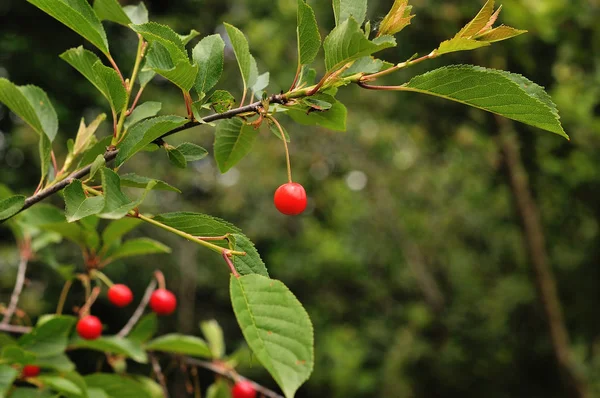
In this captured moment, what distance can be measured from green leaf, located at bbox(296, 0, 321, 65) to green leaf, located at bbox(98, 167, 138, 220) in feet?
0.92

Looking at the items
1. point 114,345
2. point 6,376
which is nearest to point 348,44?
point 6,376

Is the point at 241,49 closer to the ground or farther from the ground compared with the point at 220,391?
farther from the ground

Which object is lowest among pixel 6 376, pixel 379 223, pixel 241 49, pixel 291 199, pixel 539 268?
pixel 6 376

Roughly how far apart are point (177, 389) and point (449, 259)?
14.3 ft

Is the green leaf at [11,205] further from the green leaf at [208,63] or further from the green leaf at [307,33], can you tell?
the green leaf at [307,33]

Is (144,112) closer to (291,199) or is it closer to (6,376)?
(291,199)

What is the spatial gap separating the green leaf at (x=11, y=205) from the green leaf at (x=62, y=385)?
408mm

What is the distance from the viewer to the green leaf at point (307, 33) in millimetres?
716

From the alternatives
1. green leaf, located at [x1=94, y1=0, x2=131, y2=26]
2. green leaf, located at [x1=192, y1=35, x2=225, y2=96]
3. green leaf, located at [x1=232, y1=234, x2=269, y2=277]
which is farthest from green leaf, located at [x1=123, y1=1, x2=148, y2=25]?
green leaf, located at [x1=232, y1=234, x2=269, y2=277]

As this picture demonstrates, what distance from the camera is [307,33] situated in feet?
2.38

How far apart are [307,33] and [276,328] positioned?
37cm

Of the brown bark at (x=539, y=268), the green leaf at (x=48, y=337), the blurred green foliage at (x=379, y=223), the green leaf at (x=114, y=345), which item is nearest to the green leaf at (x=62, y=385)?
the green leaf at (x=48, y=337)

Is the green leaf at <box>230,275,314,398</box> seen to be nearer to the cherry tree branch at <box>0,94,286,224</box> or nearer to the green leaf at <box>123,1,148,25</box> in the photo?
the cherry tree branch at <box>0,94,286,224</box>

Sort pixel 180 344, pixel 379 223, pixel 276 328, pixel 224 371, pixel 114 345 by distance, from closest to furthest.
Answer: pixel 276 328, pixel 114 345, pixel 180 344, pixel 224 371, pixel 379 223
